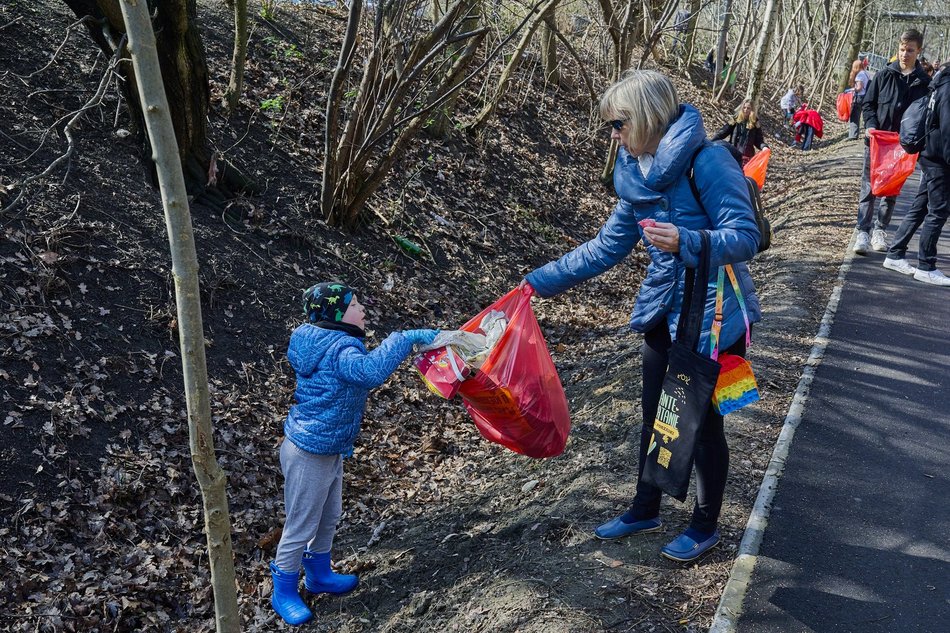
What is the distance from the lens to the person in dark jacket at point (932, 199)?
652 cm

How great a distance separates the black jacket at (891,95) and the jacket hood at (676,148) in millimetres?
Answer: 6185

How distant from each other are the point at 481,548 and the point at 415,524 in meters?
0.64

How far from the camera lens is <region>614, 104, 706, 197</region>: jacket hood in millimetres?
2768

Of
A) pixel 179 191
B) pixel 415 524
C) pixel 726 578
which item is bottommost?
pixel 415 524

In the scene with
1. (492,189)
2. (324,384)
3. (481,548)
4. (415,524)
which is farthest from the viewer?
(492,189)

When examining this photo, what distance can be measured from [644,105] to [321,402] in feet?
6.20

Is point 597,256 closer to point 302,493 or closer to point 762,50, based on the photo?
point 302,493

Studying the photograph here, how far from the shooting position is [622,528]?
3.51m

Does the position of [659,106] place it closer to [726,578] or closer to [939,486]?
[726,578]

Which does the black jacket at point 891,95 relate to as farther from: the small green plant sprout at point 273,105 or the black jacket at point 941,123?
the small green plant sprout at point 273,105

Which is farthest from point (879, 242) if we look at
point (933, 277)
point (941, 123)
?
point (941, 123)

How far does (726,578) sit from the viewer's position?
10.8ft

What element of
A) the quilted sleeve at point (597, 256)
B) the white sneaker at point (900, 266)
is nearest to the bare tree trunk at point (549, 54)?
the white sneaker at point (900, 266)

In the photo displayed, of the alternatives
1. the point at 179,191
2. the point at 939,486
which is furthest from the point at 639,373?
the point at 179,191
